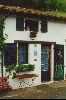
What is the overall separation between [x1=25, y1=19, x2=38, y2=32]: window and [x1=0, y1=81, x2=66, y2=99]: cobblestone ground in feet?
10.7

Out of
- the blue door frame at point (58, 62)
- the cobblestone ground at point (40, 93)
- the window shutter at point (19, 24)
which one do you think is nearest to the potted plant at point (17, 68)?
the cobblestone ground at point (40, 93)

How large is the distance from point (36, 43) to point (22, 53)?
107 centimetres

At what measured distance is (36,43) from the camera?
2000 centimetres

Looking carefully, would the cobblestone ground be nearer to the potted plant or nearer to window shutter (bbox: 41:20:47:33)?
the potted plant

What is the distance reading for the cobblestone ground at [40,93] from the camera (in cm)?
1659

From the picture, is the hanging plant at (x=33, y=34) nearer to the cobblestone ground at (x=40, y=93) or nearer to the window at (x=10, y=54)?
the window at (x=10, y=54)

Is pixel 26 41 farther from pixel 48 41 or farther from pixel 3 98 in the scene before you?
pixel 3 98

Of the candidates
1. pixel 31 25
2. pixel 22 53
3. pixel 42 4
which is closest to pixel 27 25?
pixel 31 25

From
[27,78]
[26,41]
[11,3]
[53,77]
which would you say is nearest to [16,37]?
[26,41]

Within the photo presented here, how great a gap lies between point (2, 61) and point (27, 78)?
199 centimetres

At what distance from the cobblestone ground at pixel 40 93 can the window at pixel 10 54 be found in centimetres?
156

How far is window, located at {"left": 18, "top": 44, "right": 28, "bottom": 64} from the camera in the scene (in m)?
19.4

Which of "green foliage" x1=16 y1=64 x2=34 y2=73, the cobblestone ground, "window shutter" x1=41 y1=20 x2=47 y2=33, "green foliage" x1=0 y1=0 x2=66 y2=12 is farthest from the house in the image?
"green foliage" x1=0 y1=0 x2=66 y2=12

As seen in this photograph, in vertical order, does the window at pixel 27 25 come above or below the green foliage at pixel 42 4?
below
